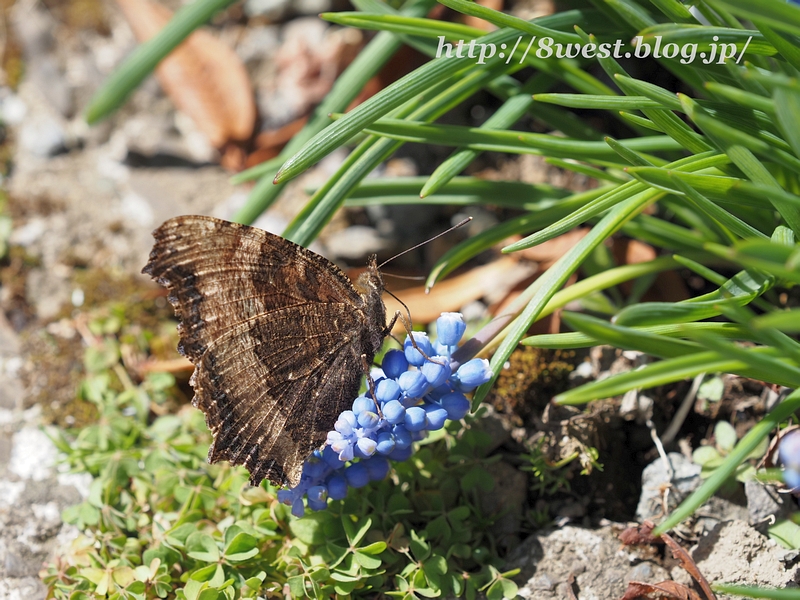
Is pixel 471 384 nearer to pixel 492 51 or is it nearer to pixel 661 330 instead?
pixel 661 330

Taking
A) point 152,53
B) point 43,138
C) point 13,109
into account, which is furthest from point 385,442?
point 13,109

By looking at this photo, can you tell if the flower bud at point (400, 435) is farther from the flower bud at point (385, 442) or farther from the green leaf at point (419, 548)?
the green leaf at point (419, 548)

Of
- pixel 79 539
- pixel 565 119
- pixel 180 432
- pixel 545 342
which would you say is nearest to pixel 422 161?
pixel 565 119

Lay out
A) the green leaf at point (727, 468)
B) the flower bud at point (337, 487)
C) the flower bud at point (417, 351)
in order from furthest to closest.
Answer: the flower bud at point (337, 487), the flower bud at point (417, 351), the green leaf at point (727, 468)

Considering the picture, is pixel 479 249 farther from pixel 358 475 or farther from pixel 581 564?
pixel 581 564

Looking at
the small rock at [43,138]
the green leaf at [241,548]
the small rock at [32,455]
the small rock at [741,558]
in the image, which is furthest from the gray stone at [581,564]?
the small rock at [43,138]

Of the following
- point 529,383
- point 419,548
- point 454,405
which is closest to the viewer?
point 454,405
